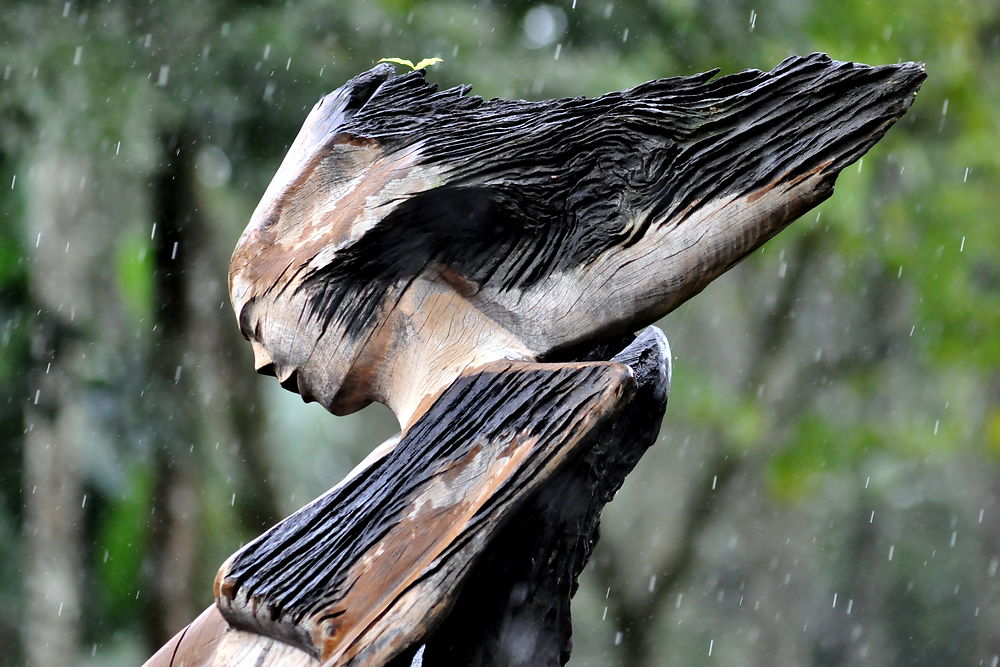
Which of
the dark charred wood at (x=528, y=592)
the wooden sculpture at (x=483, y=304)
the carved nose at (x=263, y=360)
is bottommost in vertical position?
the dark charred wood at (x=528, y=592)

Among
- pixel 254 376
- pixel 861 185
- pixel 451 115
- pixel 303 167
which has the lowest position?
pixel 254 376

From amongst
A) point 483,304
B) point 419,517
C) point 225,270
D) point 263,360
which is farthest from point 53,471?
point 419,517

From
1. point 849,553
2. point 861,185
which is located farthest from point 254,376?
point 849,553

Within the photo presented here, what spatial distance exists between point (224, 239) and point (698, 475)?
2.65 m

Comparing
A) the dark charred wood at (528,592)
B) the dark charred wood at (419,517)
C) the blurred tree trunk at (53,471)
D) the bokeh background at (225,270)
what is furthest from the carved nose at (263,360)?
the blurred tree trunk at (53,471)

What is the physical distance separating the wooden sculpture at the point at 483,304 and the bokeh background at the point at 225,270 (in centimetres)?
251

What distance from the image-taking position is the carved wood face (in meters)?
1.51

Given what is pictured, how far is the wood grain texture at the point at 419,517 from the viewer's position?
1.38 meters

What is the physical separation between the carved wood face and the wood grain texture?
11 cm

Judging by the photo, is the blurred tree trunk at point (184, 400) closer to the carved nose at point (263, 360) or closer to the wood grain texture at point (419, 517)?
the carved nose at point (263, 360)

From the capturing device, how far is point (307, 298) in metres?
1.66

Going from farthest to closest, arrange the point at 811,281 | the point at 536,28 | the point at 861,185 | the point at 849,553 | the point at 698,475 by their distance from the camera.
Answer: the point at 849,553
the point at 811,281
the point at 698,475
the point at 861,185
the point at 536,28

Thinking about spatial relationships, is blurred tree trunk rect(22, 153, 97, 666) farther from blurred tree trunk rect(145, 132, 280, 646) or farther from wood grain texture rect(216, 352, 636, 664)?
wood grain texture rect(216, 352, 636, 664)

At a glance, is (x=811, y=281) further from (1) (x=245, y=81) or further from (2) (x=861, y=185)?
(1) (x=245, y=81)
